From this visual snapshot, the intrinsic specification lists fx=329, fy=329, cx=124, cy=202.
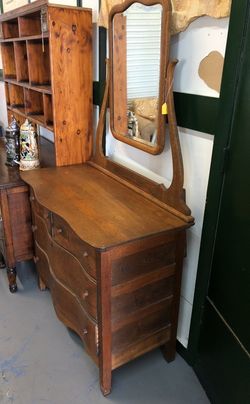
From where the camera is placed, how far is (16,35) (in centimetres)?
246

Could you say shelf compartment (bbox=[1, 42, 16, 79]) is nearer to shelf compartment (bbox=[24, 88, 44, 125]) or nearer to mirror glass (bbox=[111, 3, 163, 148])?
shelf compartment (bbox=[24, 88, 44, 125])

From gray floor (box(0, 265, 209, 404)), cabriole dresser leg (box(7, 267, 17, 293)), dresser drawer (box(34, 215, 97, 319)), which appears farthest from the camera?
cabriole dresser leg (box(7, 267, 17, 293))

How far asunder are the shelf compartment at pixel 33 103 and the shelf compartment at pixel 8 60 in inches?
16.2

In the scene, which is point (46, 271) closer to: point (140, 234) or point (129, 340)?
point (129, 340)

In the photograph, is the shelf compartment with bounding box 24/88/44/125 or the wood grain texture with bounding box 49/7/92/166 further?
the shelf compartment with bounding box 24/88/44/125

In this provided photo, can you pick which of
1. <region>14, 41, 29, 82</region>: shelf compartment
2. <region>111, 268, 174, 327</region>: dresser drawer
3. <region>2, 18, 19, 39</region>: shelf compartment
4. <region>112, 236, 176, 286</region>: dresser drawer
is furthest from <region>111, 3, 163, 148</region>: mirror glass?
<region>2, 18, 19, 39</region>: shelf compartment

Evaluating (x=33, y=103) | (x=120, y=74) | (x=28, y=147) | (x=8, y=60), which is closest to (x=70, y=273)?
(x=28, y=147)

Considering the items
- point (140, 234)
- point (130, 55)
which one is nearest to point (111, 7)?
point (130, 55)

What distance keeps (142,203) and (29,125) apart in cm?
95

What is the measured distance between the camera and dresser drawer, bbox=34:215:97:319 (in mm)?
1364

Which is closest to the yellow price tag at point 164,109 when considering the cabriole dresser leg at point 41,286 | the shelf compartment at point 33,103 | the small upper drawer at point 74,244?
the small upper drawer at point 74,244

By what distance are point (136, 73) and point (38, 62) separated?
898 millimetres

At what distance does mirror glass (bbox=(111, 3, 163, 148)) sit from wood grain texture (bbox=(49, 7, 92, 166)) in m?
0.26

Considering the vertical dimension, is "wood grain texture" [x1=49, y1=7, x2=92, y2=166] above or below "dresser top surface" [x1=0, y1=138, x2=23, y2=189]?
above
